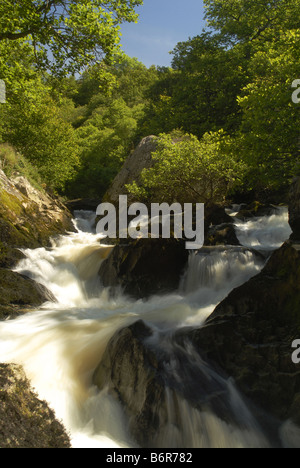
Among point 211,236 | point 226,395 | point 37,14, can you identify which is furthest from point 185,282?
point 37,14

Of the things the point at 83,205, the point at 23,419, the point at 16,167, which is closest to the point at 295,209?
the point at 23,419

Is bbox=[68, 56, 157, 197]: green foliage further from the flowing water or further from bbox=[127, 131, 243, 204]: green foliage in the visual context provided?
the flowing water

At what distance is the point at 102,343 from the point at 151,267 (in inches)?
204

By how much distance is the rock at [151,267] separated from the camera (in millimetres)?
11594

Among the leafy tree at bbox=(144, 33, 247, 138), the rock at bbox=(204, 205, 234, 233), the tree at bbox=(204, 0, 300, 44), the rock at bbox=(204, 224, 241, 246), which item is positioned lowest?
the rock at bbox=(204, 224, 241, 246)

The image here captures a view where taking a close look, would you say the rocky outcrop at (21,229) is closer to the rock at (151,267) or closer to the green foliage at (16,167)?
the green foliage at (16,167)

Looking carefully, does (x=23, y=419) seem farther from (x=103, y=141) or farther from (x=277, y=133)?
(x=103, y=141)

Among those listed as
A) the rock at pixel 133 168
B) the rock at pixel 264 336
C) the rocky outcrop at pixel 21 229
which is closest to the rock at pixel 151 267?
the rocky outcrop at pixel 21 229

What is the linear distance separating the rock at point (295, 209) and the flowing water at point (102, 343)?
2437 mm

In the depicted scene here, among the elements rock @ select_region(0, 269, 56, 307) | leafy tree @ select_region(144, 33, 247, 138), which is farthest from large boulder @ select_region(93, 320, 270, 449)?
leafy tree @ select_region(144, 33, 247, 138)

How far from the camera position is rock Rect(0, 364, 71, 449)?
12.7 feet

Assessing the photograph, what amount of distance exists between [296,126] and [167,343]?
7005mm

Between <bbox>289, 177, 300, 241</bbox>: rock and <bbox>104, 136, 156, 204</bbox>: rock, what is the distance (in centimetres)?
1371
